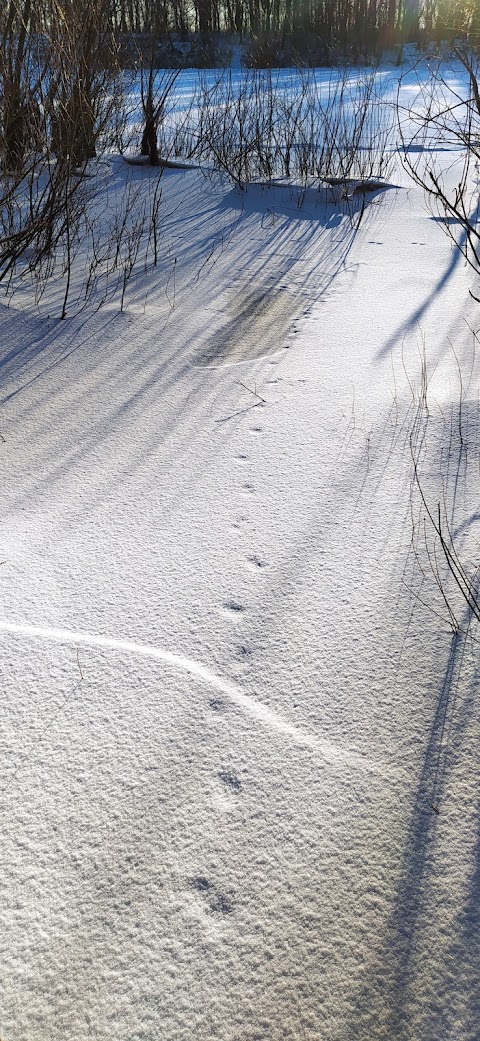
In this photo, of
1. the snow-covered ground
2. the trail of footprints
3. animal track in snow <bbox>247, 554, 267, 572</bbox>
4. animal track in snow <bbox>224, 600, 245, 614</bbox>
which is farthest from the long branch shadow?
animal track in snow <bbox>247, 554, 267, 572</bbox>

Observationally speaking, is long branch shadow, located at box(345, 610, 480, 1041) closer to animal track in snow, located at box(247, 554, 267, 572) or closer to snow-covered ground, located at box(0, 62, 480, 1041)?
snow-covered ground, located at box(0, 62, 480, 1041)

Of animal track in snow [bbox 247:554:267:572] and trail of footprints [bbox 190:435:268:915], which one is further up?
animal track in snow [bbox 247:554:267:572]

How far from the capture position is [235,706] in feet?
4.67

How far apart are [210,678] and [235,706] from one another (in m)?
0.09

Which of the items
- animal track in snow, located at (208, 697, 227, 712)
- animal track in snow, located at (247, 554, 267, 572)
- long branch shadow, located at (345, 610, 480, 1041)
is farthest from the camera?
animal track in snow, located at (247, 554, 267, 572)

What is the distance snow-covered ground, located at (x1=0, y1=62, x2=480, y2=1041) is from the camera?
101cm

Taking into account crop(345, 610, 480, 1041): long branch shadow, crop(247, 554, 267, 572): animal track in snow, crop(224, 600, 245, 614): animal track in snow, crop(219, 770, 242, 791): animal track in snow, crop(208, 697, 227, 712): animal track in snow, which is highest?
crop(247, 554, 267, 572): animal track in snow

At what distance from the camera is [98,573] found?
1805mm

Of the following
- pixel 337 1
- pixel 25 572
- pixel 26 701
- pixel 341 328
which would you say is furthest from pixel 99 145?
pixel 337 1

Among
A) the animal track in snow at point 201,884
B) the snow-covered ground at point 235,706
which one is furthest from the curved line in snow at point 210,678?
the animal track in snow at point 201,884

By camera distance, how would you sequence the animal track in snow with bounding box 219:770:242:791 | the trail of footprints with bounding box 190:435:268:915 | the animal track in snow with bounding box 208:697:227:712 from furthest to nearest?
the animal track in snow with bounding box 208:697:227:712
the animal track in snow with bounding box 219:770:242:791
the trail of footprints with bounding box 190:435:268:915

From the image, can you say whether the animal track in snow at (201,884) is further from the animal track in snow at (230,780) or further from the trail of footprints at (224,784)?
the animal track in snow at (230,780)

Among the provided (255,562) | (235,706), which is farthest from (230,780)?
(255,562)

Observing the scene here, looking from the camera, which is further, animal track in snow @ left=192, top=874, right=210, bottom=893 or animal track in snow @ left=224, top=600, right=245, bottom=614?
animal track in snow @ left=224, top=600, right=245, bottom=614
